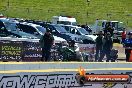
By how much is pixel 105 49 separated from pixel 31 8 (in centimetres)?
3201

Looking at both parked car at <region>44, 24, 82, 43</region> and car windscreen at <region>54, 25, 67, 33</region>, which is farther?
car windscreen at <region>54, 25, 67, 33</region>

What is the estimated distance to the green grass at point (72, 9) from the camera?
50.3 meters

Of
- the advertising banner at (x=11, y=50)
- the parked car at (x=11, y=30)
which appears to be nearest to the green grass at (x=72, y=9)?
the parked car at (x=11, y=30)

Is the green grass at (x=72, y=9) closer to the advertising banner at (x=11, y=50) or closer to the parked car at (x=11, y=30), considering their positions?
the parked car at (x=11, y=30)

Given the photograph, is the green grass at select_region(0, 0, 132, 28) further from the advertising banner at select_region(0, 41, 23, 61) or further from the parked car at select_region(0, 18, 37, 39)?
the advertising banner at select_region(0, 41, 23, 61)

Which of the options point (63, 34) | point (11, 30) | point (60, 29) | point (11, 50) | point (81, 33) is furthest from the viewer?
point (81, 33)

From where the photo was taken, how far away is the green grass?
50.3 meters

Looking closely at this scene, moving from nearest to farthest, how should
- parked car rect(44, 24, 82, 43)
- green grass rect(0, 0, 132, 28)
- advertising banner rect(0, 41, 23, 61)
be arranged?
advertising banner rect(0, 41, 23, 61), parked car rect(44, 24, 82, 43), green grass rect(0, 0, 132, 28)

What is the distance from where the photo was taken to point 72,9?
55.7 metres

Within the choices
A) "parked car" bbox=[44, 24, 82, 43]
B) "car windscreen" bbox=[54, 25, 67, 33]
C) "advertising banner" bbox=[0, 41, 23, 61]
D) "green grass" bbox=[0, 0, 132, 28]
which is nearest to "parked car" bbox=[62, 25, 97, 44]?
"parked car" bbox=[44, 24, 82, 43]

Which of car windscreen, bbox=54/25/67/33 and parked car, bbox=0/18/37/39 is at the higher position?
parked car, bbox=0/18/37/39

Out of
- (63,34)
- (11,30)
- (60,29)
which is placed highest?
(11,30)

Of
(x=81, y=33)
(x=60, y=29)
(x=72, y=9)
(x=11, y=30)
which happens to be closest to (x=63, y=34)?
(x=60, y=29)

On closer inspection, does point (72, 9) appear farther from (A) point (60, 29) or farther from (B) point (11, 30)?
(B) point (11, 30)
